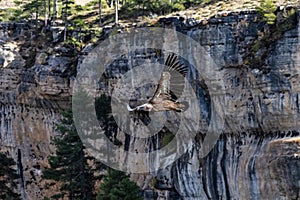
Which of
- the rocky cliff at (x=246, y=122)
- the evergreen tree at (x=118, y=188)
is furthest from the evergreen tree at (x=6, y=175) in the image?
the evergreen tree at (x=118, y=188)

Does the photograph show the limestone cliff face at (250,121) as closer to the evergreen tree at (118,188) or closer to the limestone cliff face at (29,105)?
the evergreen tree at (118,188)

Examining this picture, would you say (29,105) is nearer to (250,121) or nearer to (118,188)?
(118,188)

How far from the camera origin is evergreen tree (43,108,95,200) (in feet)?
119

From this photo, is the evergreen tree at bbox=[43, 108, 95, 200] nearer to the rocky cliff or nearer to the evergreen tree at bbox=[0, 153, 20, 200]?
the rocky cliff

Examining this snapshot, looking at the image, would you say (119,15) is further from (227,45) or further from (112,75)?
(227,45)

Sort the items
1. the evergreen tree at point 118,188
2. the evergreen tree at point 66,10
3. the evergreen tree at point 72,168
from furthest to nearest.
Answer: the evergreen tree at point 66,10 → the evergreen tree at point 72,168 → the evergreen tree at point 118,188

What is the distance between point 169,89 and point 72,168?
812 cm

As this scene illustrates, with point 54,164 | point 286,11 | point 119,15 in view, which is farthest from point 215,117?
point 119,15

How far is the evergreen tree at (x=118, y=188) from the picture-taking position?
105 ft

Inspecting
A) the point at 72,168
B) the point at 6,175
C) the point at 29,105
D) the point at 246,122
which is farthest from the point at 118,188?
the point at 29,105

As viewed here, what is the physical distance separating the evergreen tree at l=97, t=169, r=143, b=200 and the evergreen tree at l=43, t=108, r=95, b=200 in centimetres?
248

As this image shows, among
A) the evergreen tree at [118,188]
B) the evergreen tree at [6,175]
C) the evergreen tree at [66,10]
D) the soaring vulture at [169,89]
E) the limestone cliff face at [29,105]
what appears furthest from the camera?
the evergreen tree at [66,10]

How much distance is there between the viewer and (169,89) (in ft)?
104

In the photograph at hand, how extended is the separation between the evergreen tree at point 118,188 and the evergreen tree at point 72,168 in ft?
8.14
